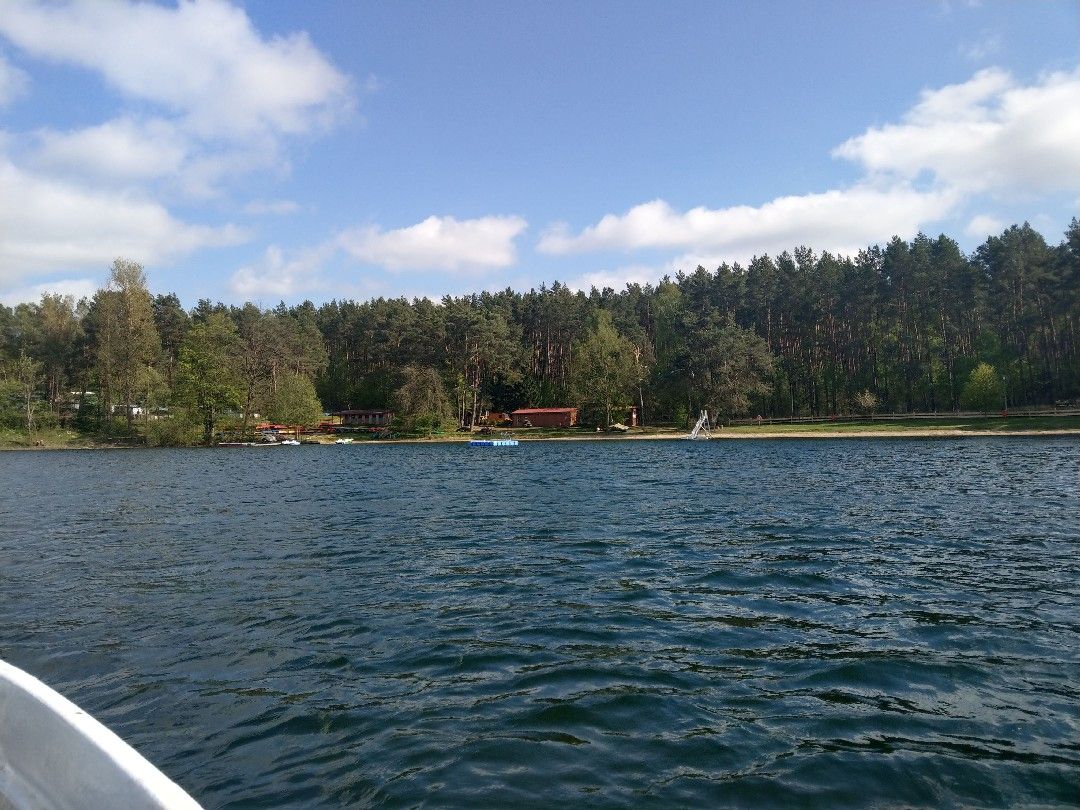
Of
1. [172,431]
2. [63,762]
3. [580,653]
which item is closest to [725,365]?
[172,431]

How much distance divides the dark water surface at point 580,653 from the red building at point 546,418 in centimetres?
10489

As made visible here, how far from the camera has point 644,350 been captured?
5502 inches

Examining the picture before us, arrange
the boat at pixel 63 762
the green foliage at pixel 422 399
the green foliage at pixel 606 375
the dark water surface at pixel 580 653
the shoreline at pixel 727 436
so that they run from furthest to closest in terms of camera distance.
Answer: the green foliage at pixel 606 375
the green foliage at pixel 422 399
the shoreline at pixel 727 436
the dark water surface at pixel 580 653
the boat at pixel 63 762

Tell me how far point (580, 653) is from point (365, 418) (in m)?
138

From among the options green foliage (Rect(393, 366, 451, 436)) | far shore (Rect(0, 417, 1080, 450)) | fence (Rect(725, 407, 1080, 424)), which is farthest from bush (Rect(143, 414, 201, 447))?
fence (Rect(725, 407, 1080, 424))

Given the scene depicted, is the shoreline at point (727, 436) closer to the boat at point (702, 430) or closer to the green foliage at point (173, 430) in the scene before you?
the boat at point (702, 430)

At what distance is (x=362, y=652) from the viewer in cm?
1162

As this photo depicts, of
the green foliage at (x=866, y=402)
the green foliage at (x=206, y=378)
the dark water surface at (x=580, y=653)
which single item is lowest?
the dark water surface at (x=580, y=653)

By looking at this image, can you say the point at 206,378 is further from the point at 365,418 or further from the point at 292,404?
the point at 365,418

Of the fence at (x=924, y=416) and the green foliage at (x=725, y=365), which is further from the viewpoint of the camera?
the green foliage at (x=725, y=365)

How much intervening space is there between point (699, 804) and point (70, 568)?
1895 cm

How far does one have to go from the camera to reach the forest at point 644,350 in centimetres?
10519

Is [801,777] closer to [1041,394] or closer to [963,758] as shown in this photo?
[963,758]

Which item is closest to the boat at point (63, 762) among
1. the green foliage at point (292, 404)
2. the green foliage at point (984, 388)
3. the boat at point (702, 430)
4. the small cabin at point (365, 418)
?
the boat at point (702, 430)
